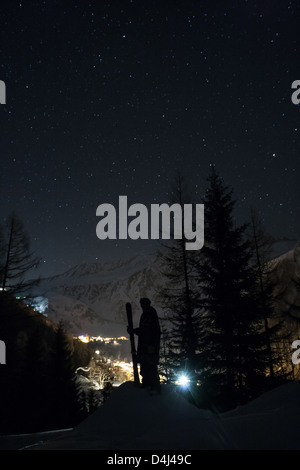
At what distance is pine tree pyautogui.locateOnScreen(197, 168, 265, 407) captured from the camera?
36.8 feet

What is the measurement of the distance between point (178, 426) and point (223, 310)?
8247mm

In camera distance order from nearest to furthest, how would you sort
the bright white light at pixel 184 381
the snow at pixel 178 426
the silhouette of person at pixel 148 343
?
the snow at pixel 178 426
the bright white light at pixel 184 381
the silhouette of person at pixel 148 343

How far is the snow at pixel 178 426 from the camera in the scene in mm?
2943

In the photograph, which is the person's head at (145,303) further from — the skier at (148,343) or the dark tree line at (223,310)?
the dark tree line at (223,310)

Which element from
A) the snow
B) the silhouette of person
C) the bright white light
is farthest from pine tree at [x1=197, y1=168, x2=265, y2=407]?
the snow

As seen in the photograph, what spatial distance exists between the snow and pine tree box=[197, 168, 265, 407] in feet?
20.2

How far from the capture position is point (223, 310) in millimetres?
11641

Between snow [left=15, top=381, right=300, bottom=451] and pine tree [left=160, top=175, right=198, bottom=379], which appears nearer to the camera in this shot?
snow [left=15, top=381, right=300, bottom=451]

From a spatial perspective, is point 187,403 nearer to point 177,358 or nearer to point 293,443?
point 293,443

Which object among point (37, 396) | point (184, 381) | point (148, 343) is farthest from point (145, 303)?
point (37, 396)

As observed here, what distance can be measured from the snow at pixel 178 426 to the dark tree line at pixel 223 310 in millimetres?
5919

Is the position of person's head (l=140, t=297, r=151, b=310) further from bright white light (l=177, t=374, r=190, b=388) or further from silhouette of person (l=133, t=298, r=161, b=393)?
bright white light (l=177, t=374, r=190, b=388)

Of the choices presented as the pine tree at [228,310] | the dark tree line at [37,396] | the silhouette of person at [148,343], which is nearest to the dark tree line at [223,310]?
the pine tree at [228,310]
